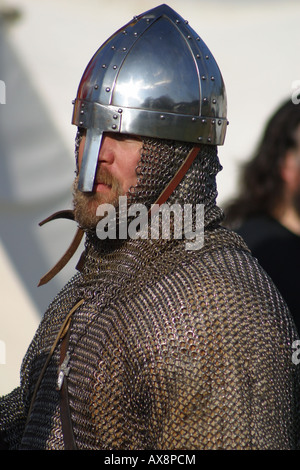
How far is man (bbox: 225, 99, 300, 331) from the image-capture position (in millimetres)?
3709

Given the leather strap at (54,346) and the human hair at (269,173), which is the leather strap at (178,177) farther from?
the human hair at (269,173)

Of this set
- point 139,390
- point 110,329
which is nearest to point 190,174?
point 110,329

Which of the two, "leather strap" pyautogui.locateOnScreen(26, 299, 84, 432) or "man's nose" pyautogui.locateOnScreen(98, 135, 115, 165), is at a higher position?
"man's nose" pyautogui.locateOnScreen(98, 135, 115, 165)

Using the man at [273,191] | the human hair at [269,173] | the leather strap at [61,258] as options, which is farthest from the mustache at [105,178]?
the human hair at [269,173]

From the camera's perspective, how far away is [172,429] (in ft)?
7.68

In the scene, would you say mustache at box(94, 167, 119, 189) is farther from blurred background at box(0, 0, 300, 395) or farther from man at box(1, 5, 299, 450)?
blurred background at box(0, 0, 300, 395)

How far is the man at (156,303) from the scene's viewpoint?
234cm

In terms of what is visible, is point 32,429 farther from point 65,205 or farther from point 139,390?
point 65,205

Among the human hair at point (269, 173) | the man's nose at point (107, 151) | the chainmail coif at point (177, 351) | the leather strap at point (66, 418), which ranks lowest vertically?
the leather strap at point (66, 418)

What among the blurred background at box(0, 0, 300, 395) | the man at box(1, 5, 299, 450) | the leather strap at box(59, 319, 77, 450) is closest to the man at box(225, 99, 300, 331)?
the man at box(1, 5, 299, 450)

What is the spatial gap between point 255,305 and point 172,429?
45 centimetres

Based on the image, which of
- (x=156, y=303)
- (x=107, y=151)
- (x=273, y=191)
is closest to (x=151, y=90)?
(x=107, y=151)

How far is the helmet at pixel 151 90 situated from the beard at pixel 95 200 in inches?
1.6

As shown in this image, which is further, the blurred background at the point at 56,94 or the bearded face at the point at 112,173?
the blurred background at the point at 56,94
